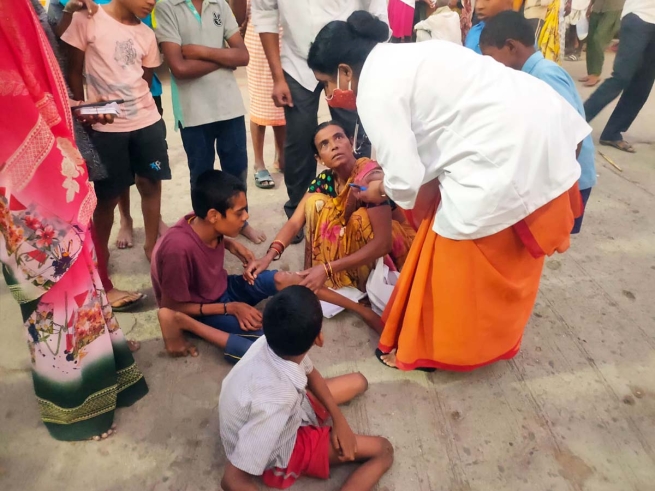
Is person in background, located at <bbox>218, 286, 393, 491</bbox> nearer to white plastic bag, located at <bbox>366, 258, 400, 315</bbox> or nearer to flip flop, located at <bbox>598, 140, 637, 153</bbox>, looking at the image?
white plastic bag, located at <bbox>366, 258, 400, 315</bbox>

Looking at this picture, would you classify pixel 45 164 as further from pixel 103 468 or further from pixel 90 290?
pixel 103 468

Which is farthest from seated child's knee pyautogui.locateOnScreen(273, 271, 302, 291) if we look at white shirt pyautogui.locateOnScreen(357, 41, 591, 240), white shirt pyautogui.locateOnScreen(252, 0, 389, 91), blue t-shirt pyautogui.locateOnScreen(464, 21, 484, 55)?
blue t-shirt pyautogui.locateOnScreen(464, 21, 484, 55)

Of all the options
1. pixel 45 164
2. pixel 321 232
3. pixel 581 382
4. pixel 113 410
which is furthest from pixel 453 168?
pixel 113 410

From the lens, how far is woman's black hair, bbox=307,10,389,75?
1.58m

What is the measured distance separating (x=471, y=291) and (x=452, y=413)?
45 centimetres

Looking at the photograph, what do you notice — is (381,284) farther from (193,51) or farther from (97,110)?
(193,51)

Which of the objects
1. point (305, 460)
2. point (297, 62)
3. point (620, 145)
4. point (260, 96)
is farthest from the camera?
point (620, 145)

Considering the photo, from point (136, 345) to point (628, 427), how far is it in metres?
1.88

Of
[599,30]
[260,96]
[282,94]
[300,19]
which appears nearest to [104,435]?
[282,94]

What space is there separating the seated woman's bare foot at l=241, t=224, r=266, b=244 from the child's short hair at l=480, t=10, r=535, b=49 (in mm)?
1507

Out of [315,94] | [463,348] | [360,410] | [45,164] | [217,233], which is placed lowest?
[360,410]

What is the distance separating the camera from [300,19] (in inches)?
95.6

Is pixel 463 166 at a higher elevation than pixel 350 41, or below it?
below

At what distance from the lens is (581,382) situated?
6.29 feet
